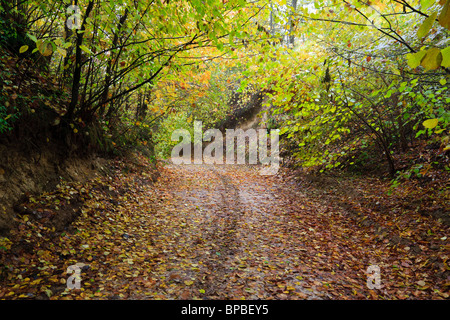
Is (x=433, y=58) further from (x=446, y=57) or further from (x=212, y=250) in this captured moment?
(x=212, y=250)

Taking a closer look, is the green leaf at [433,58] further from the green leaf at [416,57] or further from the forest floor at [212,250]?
the forest floor at [212,250]

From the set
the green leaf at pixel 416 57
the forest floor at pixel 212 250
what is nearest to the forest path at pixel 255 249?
the forest floor at pixel 212 250

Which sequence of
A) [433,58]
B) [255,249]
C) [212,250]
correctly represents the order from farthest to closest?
1. [255,249]
2. [212,250]
3. [433,58]

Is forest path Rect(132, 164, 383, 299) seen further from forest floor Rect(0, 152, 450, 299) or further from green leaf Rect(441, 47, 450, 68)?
green leaf Rect(441, 47, 450, 68)

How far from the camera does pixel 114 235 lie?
5.05m

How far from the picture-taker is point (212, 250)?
16.1 ft

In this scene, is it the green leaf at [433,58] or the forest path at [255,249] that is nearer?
the green leaf at [433,58]

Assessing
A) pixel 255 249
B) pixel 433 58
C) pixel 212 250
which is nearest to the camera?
pixel 433 58

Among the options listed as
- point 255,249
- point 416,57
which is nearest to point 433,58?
point 416,57

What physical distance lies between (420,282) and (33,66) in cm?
Answer: 865

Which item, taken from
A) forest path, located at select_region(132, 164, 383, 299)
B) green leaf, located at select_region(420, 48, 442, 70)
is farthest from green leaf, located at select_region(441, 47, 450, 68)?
forest path, located at select_region(132, 164, 383, 299)

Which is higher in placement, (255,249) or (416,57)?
(416,57)

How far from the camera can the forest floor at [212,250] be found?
3.59 m
